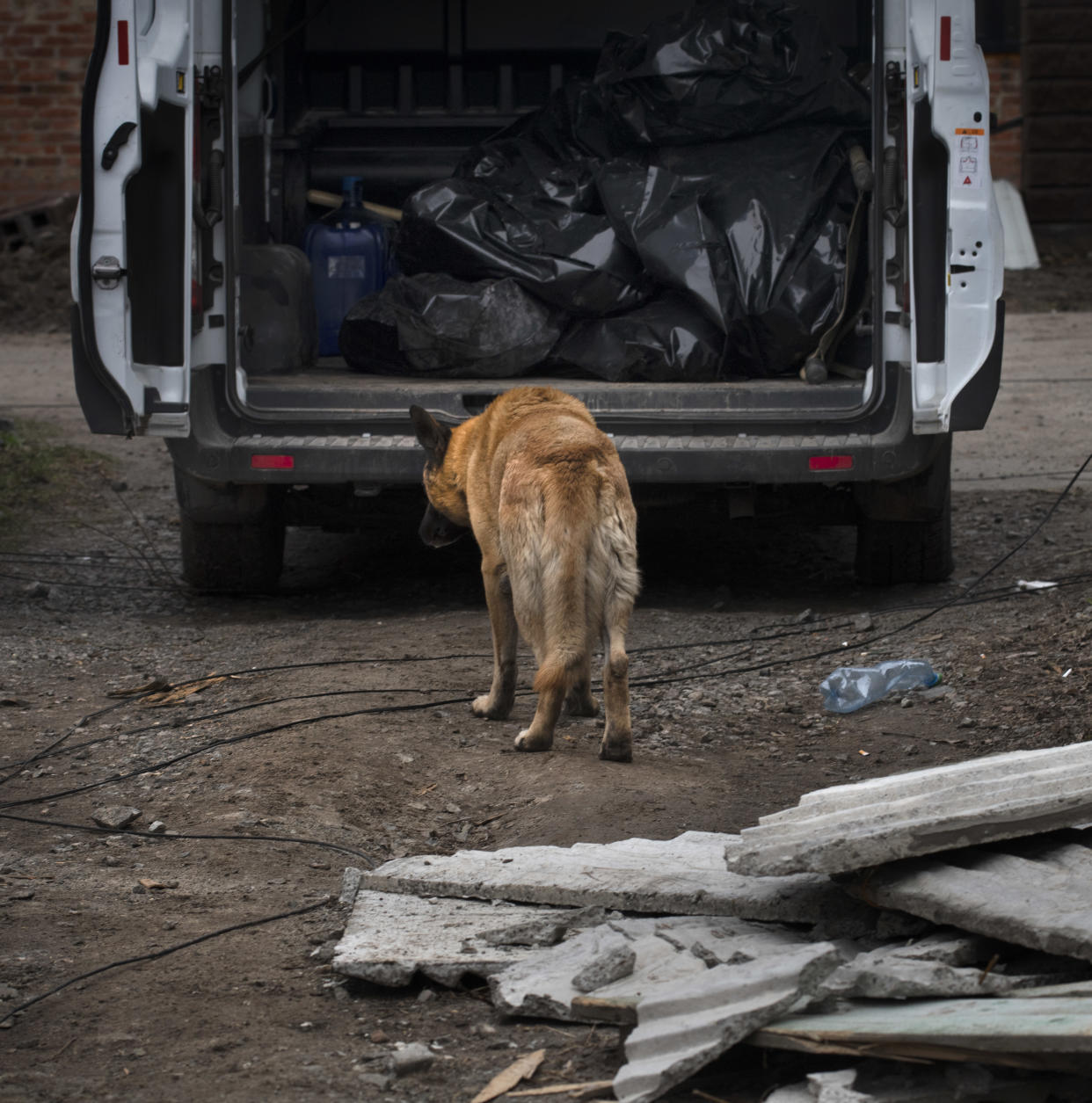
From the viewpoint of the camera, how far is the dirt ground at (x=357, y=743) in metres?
2.74

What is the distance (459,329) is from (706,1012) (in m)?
4.25

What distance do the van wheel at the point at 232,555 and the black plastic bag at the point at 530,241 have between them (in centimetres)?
140

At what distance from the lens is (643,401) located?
5.73 m

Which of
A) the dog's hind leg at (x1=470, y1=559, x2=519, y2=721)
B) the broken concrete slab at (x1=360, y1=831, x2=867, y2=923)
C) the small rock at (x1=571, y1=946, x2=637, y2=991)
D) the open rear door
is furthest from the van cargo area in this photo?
the small rock at (x1=571, y1=946, x2=637, y2=991)

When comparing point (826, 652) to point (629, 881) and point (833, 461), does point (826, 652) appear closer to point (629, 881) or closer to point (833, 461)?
point (833, 461)

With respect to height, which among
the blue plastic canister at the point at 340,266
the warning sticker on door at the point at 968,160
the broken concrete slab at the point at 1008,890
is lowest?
the broken concrete slab at the point at 1008,890

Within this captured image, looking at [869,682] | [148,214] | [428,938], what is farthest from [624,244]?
[428,938]

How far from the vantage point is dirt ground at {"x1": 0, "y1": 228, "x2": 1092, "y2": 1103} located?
2.74m

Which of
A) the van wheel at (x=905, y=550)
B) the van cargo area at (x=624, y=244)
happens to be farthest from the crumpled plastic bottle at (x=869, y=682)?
the van wheel at (x=905, y=550)

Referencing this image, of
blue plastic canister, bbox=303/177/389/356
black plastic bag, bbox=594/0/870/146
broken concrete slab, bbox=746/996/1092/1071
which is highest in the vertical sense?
black plastic bag, bbox=594/0/870/146

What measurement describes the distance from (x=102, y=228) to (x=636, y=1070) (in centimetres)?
362

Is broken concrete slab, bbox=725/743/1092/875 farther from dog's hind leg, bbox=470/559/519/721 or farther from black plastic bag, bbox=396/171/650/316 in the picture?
black plastic bag, bbox=396/171/650/316

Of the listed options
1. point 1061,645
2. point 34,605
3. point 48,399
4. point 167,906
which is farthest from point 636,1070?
point 48,399

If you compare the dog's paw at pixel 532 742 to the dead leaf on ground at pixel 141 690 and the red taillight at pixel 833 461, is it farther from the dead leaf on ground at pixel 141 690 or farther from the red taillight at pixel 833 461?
the red taillight at pixel 833 461
